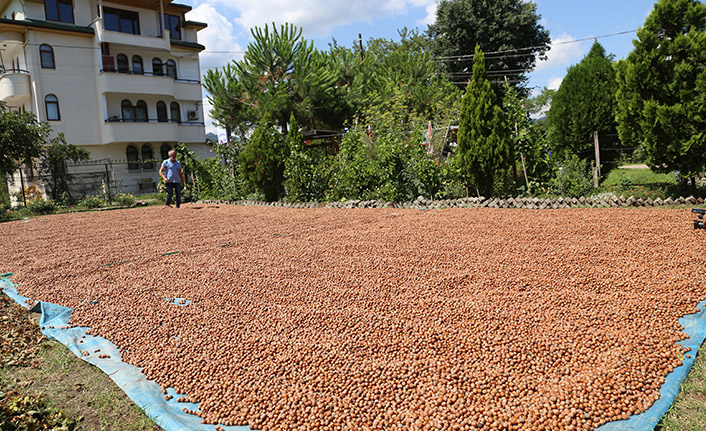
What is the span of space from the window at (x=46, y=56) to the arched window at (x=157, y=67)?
4.35 meters

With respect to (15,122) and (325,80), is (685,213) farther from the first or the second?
(15,122)

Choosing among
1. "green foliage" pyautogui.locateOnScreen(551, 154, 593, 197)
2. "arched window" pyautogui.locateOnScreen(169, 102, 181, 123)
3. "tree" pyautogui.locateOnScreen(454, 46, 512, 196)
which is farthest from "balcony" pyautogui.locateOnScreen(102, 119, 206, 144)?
"green foliage" pyautogui.locateOnScreen(551, 154, 593, 197)

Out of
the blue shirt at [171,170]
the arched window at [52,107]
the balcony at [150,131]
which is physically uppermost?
the arched window at [52,107]

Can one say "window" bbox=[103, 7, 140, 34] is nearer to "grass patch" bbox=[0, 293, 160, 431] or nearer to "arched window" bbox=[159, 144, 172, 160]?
"arched window" bbox=[159, 144, 172, 160]

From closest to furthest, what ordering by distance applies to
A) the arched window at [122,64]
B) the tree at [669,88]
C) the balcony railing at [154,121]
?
1. the tree at [669,88]
2. the balcony railing at [154,121]
3. the arched window at [122,64]

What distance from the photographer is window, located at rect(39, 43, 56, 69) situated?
19.0m

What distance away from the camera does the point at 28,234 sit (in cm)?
828

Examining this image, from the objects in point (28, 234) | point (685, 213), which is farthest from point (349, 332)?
point (28, 234)

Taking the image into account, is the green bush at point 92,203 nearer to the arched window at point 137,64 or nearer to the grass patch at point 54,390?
the arched window at point 137,64

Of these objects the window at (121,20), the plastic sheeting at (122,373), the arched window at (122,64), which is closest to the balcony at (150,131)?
the arched window at (122,64)

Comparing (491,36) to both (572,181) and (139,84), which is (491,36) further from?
(572,181)

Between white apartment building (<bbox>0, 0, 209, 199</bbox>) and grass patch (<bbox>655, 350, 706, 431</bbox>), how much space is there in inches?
734

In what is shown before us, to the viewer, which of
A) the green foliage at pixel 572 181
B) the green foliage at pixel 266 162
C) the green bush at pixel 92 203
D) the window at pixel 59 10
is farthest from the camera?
the window at pixel 59 10

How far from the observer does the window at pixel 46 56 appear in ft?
62.4
